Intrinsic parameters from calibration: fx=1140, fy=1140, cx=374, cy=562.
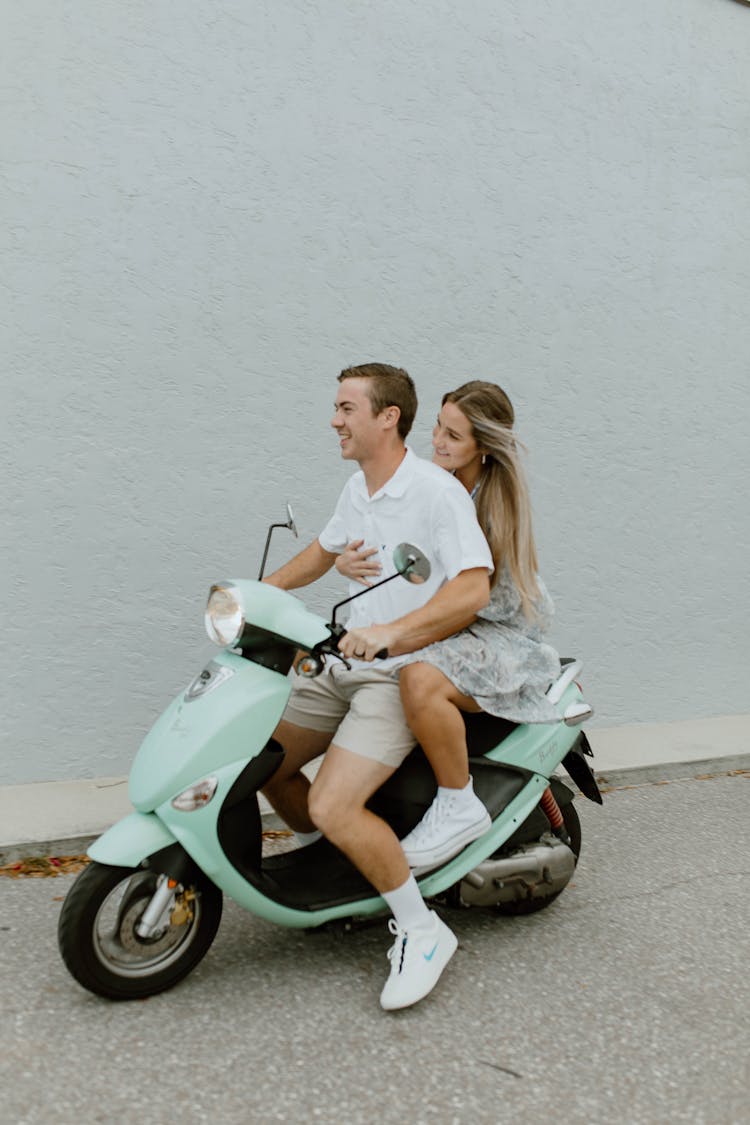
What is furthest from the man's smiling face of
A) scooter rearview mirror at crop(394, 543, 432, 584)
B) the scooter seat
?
the scooter seat

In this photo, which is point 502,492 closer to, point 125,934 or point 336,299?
point 125,934

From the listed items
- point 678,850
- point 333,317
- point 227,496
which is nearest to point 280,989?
point 678,850

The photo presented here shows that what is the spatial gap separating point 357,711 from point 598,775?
95.5 inches

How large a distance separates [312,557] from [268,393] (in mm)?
1513

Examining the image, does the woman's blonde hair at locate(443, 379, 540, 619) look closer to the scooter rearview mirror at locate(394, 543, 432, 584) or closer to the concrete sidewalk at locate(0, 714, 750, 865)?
the scooter rearview mirror at locate(394, 543, 432, 584)

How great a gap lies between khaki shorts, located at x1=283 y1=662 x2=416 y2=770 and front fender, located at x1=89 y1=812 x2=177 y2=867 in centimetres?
56

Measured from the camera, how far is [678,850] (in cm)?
449

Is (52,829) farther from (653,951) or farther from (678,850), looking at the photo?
(678,850)

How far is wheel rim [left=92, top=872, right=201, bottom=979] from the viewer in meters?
2.86

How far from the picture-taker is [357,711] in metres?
3.23

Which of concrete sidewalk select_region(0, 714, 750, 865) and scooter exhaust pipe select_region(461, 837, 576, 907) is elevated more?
scooter exhaust pipe select_region(461, 837, 576, 907)

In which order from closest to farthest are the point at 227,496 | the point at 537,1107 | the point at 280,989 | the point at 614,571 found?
the point at 537,1107, the point at 280,989, the point at 227,496, the point at 614,571

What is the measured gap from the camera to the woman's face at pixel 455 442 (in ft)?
11.5

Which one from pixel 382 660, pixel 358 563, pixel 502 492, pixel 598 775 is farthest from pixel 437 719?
pixel 598 775
